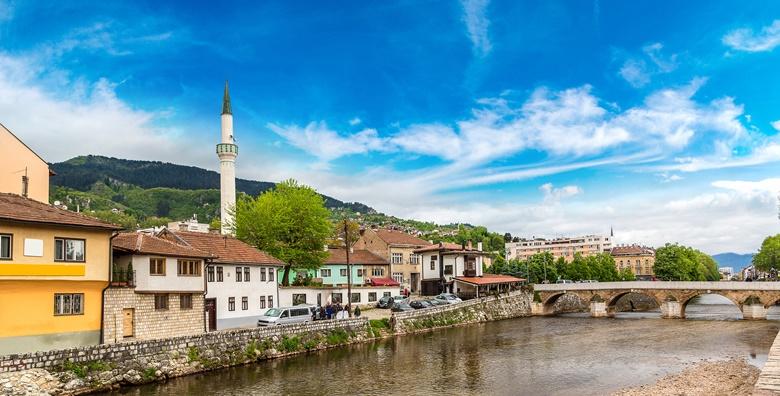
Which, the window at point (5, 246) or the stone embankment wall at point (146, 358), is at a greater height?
the window at point (5, 246)

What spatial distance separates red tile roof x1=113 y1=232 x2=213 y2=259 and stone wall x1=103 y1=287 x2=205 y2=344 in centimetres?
231

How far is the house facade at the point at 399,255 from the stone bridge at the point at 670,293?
15.9m

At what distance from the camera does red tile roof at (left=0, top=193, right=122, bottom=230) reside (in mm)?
26683

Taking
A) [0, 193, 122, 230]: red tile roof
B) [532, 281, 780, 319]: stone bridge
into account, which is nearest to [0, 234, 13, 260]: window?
[0, 193, 122, 230]: red tile roof

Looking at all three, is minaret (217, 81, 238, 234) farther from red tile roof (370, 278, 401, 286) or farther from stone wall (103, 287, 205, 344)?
stone wall (103, 287, 205, 344)

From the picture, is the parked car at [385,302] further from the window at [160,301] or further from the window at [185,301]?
the window at [160,301]

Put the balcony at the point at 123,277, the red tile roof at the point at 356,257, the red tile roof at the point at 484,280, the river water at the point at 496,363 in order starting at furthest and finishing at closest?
the red tile roof at the point at 484,280 < the red tile roof at the point at 356,257 < the balcony at the point at 123,277 < the river water at the point at 496,363

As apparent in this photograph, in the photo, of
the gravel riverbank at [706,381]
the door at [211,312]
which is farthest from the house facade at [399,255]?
the gravel riverbank at [706,381]

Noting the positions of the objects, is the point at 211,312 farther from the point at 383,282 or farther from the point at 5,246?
the point at 383,282

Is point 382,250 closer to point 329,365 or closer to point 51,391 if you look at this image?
point 329,365

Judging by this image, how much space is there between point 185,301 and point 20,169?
13.7 m

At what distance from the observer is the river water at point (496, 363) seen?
2884 cm

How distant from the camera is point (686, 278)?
108m

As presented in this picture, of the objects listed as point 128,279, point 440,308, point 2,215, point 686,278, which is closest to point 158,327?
point 128,279
